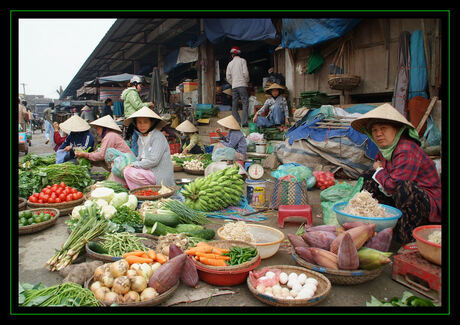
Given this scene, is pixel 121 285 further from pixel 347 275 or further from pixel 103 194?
pixel 103 194

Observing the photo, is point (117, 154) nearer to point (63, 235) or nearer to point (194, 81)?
point (63, 235)

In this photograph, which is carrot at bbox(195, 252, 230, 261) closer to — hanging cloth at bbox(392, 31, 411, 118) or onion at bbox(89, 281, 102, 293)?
onion at bbox(89, 281, 102, 293)

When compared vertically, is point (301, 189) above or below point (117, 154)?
below

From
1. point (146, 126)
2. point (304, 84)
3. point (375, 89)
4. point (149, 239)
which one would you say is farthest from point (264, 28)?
point (149, 239)

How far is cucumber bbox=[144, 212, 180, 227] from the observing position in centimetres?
356

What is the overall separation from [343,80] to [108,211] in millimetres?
5381

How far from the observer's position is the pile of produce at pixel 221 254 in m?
2.68

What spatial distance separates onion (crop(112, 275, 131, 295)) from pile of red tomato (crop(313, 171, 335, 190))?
4.32 metres

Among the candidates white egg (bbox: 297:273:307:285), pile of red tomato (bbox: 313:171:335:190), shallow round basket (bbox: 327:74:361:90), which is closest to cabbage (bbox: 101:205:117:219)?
white egg (bbox: 297:273:307:285)

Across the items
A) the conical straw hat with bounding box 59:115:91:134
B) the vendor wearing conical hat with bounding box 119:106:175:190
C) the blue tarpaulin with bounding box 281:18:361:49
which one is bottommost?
the vendor wearing conical hat with bounding box 119:106:175:190

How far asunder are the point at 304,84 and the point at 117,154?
206 inches

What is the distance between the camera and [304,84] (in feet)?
28.6

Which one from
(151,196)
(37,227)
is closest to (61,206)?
(37,227)

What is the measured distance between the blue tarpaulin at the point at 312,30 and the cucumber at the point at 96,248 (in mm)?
6321
